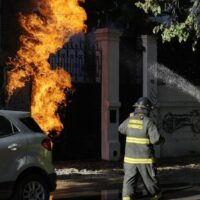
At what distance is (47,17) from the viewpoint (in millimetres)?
16156

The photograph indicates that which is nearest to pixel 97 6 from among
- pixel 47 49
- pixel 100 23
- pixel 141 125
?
pixel 100 23

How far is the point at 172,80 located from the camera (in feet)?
62.1

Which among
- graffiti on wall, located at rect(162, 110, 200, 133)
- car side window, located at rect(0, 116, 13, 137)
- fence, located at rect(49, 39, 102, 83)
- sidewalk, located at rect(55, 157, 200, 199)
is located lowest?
sidewalk, located at rect(55, 157, 200, 199)

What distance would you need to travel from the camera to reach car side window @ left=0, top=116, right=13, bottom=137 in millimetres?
8953

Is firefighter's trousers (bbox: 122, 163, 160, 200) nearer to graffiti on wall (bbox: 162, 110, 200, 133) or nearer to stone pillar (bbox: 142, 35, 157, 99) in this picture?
stone pillar (bbox: 142, 35, 157, 99)

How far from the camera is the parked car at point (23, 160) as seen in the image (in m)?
8.80

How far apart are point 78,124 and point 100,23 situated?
3.53 metres

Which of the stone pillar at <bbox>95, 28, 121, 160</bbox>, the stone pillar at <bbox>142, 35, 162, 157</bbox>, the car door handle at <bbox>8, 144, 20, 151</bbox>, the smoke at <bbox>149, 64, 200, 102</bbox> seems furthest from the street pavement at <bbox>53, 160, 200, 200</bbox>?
the smoke at <bbox>149, 64, 200, 102</bbox>

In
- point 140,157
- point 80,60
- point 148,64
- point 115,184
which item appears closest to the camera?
point 140,157

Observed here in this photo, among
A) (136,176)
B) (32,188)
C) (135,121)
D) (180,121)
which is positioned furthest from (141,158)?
(180,121)

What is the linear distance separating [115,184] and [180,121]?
619cm

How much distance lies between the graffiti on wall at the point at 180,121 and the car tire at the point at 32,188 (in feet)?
31.6

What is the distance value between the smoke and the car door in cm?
977

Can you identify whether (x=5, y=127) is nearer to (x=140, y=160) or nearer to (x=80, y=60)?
(x=140, y=160)
